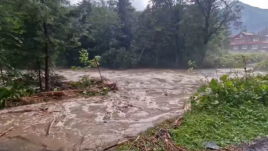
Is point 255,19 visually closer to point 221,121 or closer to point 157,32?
point 157,32

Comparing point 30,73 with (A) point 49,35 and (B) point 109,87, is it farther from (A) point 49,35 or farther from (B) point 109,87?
(B) point 109,87

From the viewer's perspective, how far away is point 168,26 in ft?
56.0

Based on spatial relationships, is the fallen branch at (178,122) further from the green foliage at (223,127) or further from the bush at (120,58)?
the bush at (120,58)

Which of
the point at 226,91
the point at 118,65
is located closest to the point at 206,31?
the point at 118,65

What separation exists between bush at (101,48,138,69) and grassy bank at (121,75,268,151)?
12.3 m

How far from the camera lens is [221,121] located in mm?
3352

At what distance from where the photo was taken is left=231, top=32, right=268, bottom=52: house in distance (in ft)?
92.7

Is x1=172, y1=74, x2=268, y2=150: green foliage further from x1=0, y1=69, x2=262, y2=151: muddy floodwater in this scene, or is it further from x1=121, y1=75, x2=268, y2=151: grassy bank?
x1=0, y1=69, x2=262, y2=151: muddy floodwater

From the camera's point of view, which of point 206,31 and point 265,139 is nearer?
point 265,139

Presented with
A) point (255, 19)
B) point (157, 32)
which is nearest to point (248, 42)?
point (255, 19)

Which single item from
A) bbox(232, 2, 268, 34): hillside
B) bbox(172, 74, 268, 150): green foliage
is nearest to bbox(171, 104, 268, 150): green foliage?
bbox(172, 74, 268, 150): green foliage

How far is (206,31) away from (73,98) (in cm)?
1404

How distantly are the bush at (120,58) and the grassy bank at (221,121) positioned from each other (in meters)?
12.3

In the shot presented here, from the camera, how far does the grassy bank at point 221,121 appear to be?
2.73m
